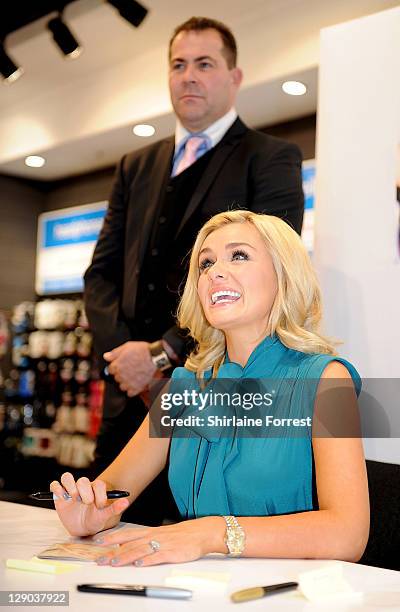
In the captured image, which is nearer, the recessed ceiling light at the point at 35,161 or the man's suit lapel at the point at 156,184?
the man's suit lapel at the point at 156,184

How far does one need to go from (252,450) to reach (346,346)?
3.03 ft

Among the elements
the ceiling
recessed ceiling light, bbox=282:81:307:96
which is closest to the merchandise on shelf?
the ceiling

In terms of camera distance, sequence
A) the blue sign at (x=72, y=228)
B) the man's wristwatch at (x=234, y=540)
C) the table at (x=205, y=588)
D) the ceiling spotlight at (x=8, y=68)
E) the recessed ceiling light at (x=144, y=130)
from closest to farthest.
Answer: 1. the table at (x=205, y=588)
2. the man's wristwatch at (x=234, y=540)
3. the ceiling spotlight at (x=8, y=68)
4. the recessed ceiling light at (x=144, y=130)
5. the blue sign at (x=72, y=228)

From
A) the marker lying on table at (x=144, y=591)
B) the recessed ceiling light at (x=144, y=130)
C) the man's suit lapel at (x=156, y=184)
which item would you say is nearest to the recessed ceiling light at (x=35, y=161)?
the recessed ceiling light at (x=144, y=130)

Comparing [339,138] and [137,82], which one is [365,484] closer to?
[339,138]

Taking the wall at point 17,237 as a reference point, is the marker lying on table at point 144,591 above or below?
below

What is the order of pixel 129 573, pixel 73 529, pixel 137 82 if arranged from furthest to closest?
pixel 137 82
pixel 73 529
pixel 129 573

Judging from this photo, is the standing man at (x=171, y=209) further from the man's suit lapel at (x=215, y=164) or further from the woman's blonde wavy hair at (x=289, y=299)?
the woman's blonde wavy hair at (x=289, y=299)

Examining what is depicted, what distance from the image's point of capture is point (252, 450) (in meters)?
1.89

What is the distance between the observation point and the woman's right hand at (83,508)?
1.68m

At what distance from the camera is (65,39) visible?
4785mm

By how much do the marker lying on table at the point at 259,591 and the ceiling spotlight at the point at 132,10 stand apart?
12.4ft

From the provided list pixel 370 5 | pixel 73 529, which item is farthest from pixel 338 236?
pixel 370 5

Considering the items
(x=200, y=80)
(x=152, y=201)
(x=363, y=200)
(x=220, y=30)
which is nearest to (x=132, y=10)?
(x=220, y=30)
